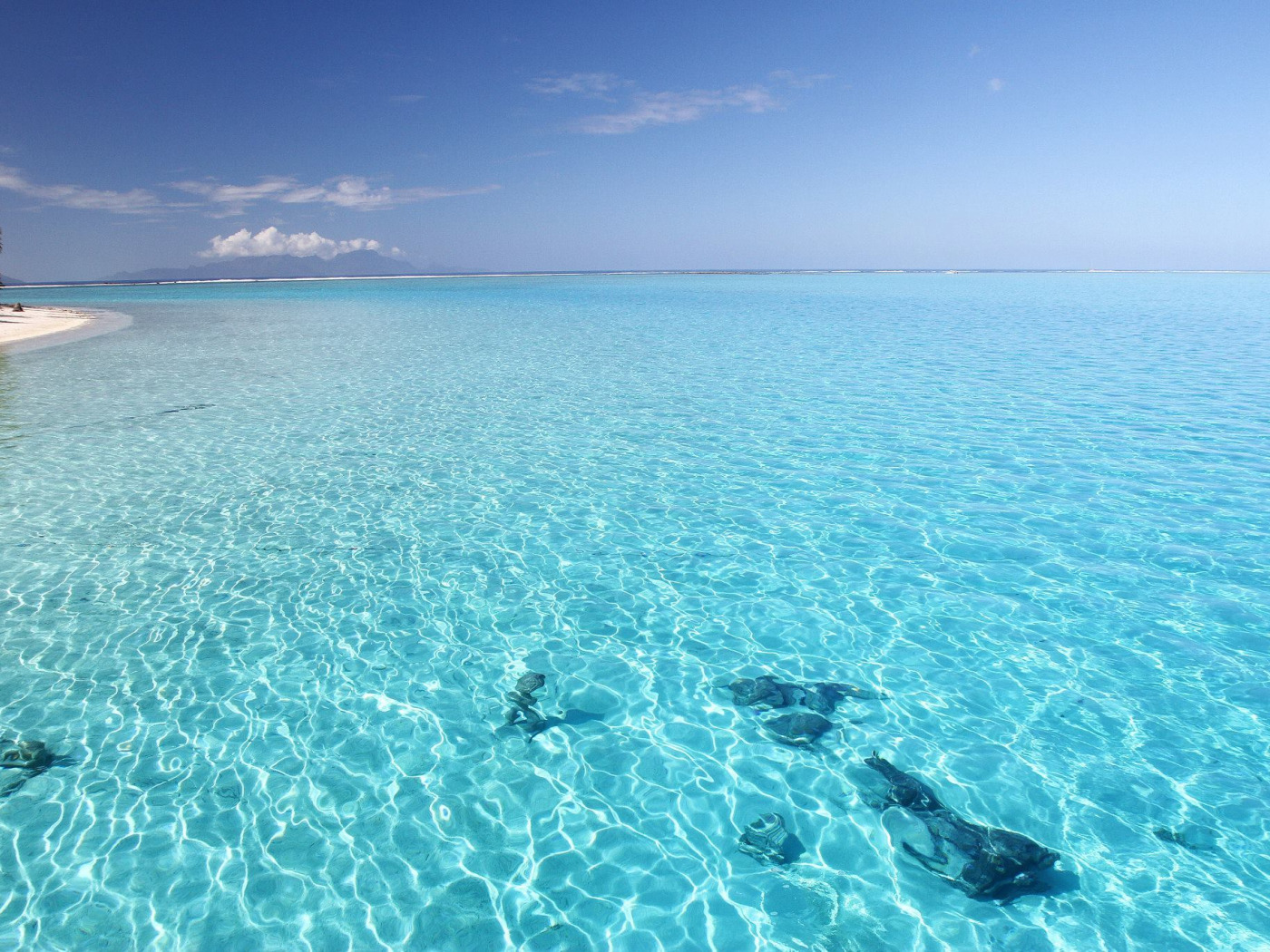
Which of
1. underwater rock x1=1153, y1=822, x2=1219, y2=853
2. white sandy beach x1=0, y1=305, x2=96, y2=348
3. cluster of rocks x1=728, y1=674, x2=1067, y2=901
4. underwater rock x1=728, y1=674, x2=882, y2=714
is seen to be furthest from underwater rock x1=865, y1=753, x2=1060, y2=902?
white sandy beach x1=0, y1=305, x2=96, y2=348

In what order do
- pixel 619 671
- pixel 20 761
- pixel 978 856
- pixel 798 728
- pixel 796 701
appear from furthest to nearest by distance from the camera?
pixel 619 671, pixel 796 701, pixel 798 728, pixel 20 761, pixel 978 856

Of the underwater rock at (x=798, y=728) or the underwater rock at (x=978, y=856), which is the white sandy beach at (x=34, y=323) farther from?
the underwater rock at (x=978, y=856)

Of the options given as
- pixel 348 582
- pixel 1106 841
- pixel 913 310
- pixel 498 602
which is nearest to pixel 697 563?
Answer: pixel 498 602

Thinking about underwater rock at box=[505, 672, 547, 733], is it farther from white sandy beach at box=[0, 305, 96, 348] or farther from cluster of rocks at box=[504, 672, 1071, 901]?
white sandy beach at box=[0, 305, 96, 348]

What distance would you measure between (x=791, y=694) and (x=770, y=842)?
62.5 inches

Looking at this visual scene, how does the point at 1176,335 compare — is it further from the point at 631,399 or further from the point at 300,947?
the point at 300,947

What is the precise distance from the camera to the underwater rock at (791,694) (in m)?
5.90

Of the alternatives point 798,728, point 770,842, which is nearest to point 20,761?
point 770,842

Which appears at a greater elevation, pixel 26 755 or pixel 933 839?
pixel 26 755

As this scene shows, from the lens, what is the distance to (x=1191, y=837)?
4.56 metres

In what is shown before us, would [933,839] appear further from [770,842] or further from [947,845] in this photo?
[770,842]

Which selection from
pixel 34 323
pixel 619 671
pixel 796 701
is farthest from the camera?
pixel 34 323

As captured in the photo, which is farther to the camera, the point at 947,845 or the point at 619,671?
the point at 619,671

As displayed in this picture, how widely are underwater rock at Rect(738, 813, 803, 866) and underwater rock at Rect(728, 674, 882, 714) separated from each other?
3.96ft
